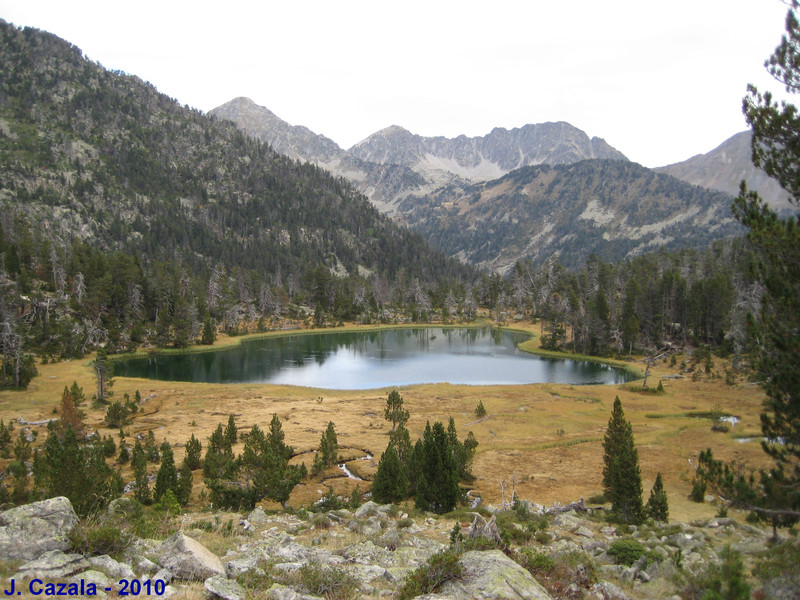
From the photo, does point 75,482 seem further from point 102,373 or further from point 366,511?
point 102,373

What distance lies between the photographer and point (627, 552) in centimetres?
1491

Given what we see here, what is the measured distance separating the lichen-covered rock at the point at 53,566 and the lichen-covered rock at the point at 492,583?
7.21 meters

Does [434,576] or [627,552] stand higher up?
[434,576]

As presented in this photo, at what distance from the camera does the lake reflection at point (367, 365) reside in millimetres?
76688

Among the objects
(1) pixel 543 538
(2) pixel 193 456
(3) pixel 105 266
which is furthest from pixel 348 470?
(3) pixel 105 266

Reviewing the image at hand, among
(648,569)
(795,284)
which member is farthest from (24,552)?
(795,284)

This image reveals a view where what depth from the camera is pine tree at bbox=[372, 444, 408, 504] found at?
25.2 m

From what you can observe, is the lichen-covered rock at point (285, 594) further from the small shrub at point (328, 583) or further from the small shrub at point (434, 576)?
the small shrub at point (434, 576)

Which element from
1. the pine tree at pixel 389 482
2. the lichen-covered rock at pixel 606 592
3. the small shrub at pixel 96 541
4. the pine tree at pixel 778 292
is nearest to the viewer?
the small shrub at pixel 96 541

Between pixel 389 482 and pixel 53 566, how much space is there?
60.2ft

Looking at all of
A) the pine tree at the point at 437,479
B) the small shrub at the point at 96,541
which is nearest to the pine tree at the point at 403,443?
the pine tree at the point at 437,479

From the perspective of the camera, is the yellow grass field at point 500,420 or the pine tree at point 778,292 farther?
the yellow grass field at point 500,420

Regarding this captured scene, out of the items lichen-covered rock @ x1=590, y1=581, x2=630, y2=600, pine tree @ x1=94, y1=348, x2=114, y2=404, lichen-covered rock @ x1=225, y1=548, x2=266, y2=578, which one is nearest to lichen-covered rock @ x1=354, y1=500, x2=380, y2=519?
lichen-covered rock @ x1=225, y1=548, x2=266, y2=578

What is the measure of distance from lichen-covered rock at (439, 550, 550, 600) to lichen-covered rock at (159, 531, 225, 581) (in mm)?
4967
